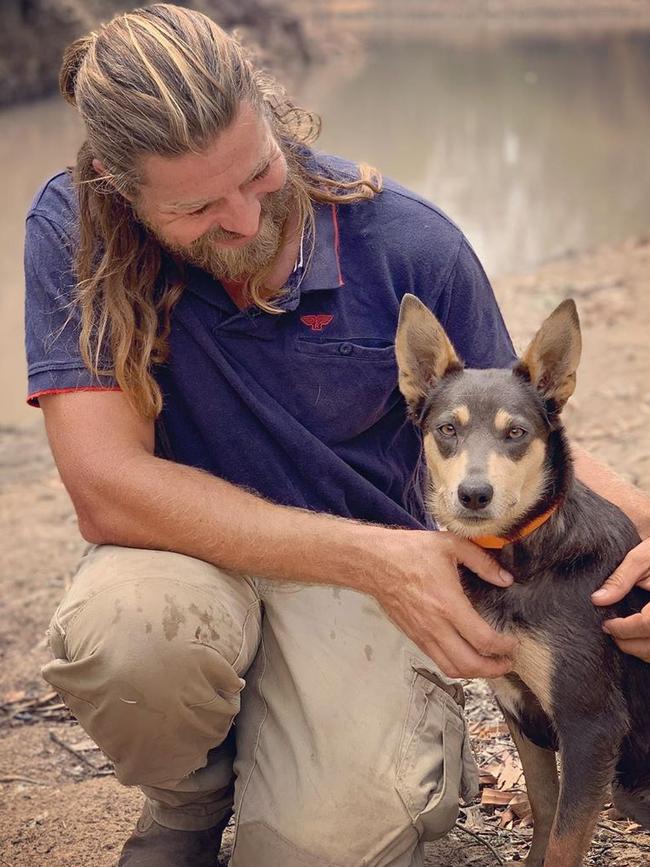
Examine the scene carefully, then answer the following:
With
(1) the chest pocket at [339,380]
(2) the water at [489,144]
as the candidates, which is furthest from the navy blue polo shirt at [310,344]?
(2) the water at [489,144]

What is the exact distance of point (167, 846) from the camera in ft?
9.36

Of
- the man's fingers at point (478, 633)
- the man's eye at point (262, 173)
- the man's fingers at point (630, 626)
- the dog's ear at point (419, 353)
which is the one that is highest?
the man's eye at point (262, 173)

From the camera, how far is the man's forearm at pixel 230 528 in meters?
2.80

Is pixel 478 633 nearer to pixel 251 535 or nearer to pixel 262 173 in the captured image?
pixel 251 535

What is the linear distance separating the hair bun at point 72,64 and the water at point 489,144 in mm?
4218

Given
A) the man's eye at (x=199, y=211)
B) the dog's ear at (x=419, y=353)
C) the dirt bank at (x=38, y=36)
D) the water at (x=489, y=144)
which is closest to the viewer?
the dog's ear at (x=419, y=353)

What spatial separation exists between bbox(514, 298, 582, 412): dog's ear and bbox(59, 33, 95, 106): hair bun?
4.60 feet

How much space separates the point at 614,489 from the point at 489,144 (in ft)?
45.3

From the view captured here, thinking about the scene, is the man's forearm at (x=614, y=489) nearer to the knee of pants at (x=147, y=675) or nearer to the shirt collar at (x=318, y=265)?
the shirt collar at (x=318, y=265)

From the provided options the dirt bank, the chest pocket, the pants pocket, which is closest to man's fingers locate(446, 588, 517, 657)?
the pants pocket

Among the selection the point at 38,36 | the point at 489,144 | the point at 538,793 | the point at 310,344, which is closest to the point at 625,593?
the point at 538,793

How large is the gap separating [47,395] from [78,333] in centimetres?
19

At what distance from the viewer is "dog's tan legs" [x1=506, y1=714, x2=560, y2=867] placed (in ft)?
9.39

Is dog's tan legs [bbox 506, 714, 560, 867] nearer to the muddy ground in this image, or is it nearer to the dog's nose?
the muddy ground
